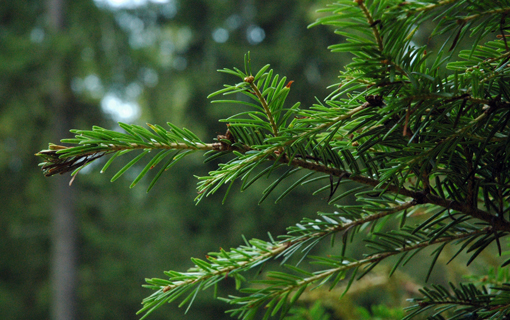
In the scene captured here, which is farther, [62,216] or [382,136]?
[62,216]

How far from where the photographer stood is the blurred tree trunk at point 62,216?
494 centimetres

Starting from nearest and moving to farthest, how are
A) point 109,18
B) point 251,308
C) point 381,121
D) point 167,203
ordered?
point 381,121, point 251,308, point 109,18, point 167,203

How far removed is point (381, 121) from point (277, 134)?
99mm

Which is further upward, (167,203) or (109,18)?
(109,18)

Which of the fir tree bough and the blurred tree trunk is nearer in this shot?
the fir tree bough

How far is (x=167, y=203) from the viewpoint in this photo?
5.86 m

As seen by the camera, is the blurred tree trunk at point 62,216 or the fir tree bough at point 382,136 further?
the blurred tree trunk at point 62,216

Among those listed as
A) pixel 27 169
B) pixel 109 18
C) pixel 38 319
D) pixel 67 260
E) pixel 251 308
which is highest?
pixel 109 18

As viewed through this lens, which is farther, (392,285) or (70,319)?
(70,319)

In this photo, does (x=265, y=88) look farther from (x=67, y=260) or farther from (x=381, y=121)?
(x=67, y=260)

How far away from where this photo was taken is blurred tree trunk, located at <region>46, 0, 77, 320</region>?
16.2 ft

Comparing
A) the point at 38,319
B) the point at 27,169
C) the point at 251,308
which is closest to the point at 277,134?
the point at 251,308


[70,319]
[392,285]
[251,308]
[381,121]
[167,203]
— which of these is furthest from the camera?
[167,203]

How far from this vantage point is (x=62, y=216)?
5.18 meters
